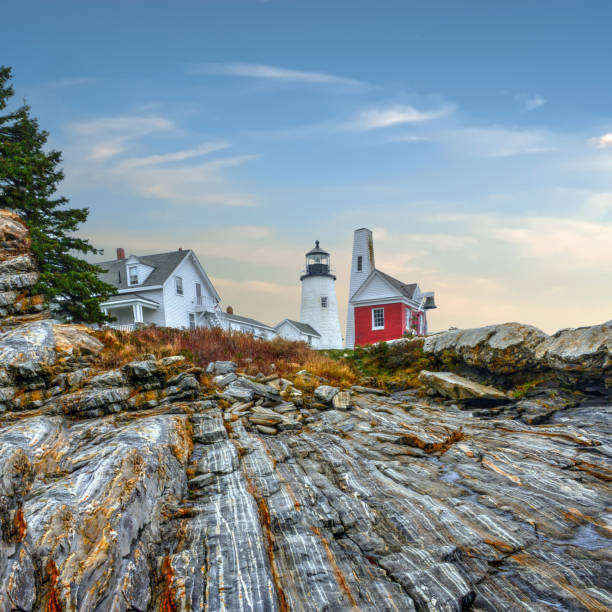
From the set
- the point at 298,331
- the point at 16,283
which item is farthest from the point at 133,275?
the point at 16,283

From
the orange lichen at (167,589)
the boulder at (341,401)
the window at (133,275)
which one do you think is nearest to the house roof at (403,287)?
the window at (133,275)

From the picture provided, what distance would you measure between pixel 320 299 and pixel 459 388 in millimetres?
31740

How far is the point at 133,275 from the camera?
35469mm

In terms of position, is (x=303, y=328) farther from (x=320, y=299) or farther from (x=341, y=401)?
(x=341, y=401)

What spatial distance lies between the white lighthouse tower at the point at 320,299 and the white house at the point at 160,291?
32.1ft

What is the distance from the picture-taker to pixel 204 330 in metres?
18.2

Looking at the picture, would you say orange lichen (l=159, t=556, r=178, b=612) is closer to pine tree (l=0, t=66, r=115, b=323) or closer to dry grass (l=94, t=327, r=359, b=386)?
dry grass (l=94, t=327, r=359, b=386)

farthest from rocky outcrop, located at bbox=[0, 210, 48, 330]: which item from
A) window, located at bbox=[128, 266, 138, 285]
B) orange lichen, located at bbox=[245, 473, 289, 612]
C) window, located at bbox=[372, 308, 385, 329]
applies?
window, located at bbox=[372, 308, 385, 329]

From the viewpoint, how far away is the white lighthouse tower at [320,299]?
144 ft

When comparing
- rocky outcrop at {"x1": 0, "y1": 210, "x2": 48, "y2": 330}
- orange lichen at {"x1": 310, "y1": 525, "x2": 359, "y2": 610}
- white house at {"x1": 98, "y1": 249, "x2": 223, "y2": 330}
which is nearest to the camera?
orange lichen at {"x1": 310, "y1": 525, "x2": 359, "y2": 610}

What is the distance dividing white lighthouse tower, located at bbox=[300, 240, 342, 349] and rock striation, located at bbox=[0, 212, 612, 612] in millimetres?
34048

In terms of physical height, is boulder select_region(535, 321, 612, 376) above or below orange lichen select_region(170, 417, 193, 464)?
above

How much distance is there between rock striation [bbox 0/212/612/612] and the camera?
399cm

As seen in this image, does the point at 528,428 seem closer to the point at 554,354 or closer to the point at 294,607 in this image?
the point at 554,354
